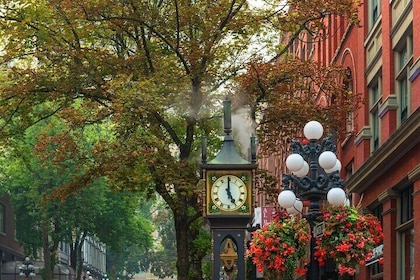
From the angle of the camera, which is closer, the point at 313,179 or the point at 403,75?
the point at 313,179

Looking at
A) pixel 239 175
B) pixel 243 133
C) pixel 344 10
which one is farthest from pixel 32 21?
pixel 239 175

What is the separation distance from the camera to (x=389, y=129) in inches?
1030

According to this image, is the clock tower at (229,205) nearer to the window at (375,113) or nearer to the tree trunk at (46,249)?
the window at (375,113)

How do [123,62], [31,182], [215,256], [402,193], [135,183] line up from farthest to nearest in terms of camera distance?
1. [31,182]
2. [123,62]
3. [135,183]
4. [402,193]
5. [215,256]

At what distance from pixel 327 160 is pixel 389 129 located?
10540 mm

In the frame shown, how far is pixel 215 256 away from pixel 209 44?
12.6m

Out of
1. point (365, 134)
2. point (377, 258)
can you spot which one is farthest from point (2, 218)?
point (377, 258)

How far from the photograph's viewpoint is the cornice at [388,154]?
21.8 meters

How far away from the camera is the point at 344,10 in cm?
2806

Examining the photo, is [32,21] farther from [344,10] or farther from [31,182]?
[31,182]

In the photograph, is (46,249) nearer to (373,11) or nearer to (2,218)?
(2,218)

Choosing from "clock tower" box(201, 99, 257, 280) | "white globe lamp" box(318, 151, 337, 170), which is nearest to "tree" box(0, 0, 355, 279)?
"clock tower" box(201, 99, 257, 280)

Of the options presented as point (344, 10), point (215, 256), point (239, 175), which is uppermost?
point (344, 10)

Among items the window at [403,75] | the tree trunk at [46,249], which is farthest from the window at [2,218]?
the window at [403,75]
